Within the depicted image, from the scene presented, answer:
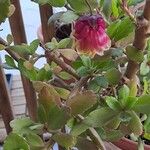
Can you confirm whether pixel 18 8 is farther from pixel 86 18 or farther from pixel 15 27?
pixel 86 18

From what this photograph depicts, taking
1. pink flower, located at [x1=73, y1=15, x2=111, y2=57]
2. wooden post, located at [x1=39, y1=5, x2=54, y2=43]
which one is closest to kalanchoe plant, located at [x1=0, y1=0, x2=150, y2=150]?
pink flower, located at [x1=73, y1=15, x2=111, y2=57]

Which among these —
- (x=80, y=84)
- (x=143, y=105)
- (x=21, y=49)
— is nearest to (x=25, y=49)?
(x=21, y=49)

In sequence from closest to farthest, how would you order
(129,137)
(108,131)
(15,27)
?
(108,131) < (129,137) < (15,27)

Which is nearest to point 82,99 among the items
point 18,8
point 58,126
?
point 58,126

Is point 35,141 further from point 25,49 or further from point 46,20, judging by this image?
point 46,20

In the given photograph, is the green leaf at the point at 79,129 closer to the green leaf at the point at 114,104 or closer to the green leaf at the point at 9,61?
the green leaf at the point at 114,104

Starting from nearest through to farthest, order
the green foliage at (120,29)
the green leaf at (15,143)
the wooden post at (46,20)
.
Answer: the green leaf at (15,143) < the green foliage at (120,29) < the wooden post at (46,20)

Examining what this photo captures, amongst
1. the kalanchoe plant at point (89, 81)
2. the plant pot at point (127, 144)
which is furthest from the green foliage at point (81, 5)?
the plant pot at point (127, 144)
